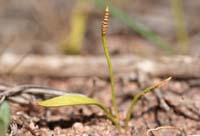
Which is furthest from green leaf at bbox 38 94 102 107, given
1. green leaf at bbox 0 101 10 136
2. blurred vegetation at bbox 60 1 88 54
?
blurred vegetation at bbox 60 1 88 54

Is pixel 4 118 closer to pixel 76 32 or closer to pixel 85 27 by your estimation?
pixel 76 32

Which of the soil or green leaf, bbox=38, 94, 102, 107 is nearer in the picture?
green leaf, bbox=38, 94, 102, 107

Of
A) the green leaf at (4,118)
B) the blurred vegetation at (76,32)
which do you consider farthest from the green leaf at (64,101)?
the blurred vegetation at (76,32)

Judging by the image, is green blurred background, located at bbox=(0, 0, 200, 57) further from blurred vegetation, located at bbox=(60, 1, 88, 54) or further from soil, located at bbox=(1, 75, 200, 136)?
soil, located at bbox=(1, 75, 200, 136)

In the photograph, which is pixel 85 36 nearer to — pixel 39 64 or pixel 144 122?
pixel 39 64

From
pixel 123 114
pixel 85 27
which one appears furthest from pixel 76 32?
pixel 123 114

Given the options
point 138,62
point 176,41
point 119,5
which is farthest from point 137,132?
point 119,5
